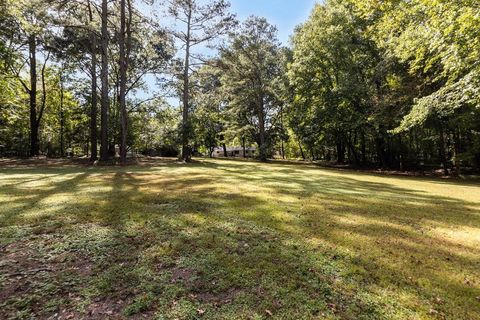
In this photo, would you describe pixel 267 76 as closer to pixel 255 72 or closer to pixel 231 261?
pixel 255 72

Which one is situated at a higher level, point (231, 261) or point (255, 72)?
point (255, 72)

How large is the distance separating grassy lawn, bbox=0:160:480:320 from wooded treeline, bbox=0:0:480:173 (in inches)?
282

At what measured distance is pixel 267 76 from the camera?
88.8 ft

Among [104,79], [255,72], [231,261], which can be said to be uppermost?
[255,72]

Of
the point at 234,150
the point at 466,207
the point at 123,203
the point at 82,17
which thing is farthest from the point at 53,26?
the point at 234,150

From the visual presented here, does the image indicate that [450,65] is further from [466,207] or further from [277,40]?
[277,40]

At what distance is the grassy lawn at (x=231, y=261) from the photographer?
2.55 m

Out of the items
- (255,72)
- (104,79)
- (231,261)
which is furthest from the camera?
(255,72)

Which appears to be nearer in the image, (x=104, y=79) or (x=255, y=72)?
(x=104, y=79)

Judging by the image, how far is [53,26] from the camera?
1504 cm

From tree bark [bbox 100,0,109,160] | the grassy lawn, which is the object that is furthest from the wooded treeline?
the grassy lawn

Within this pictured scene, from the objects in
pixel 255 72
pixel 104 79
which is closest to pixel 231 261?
pixel 104 79

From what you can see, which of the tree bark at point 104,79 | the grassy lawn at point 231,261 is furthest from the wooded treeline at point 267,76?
the grassy lawn at point 231,261

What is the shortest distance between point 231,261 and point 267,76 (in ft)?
85.0
